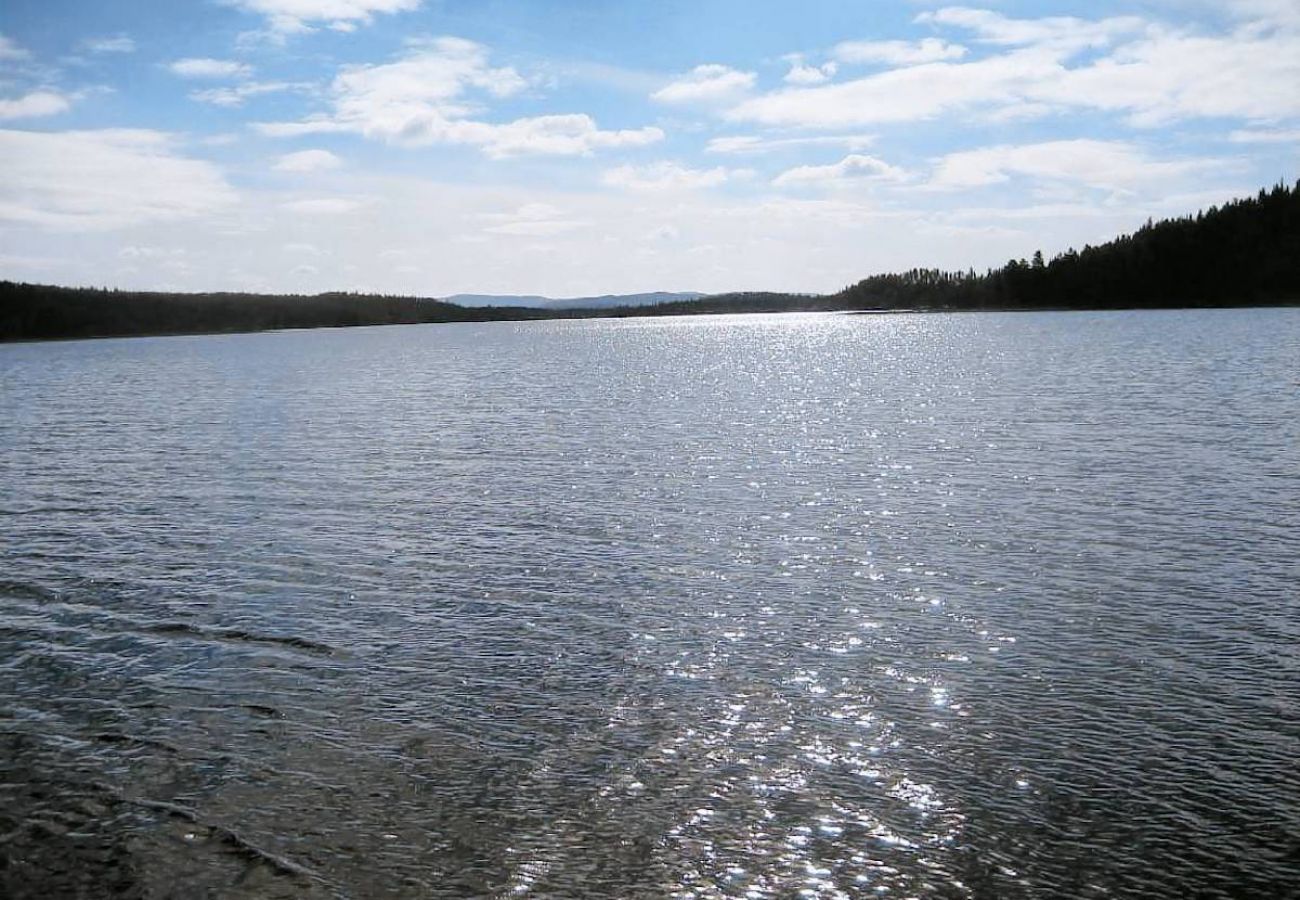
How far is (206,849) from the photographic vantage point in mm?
11750

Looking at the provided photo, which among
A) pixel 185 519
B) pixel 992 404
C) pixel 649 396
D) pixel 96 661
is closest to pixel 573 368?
pixel 649 396

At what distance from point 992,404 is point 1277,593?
41040mm

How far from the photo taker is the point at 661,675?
17.2 meters

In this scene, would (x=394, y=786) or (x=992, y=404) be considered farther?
(x=992, y=404)

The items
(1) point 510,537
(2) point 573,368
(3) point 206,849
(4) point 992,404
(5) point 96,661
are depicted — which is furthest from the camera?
(2) point 573,368

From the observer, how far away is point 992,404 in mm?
60438

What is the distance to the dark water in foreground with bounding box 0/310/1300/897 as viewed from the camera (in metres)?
11.5

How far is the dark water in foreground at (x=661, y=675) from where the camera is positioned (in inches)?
452

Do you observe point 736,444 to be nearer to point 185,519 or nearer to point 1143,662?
point 185,519

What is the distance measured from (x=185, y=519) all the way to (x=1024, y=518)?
26332 mm

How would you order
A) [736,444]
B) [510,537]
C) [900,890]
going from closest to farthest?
[900,890], [510,537], [736,444]

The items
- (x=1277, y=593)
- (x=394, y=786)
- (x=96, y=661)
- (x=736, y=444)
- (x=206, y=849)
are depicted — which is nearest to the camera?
(x=206, y=849)

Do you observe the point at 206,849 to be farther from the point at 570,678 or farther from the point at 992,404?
the point at 992,404

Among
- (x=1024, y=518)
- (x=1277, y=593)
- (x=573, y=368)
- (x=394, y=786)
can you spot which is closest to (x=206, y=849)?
(x=394, y=786)
